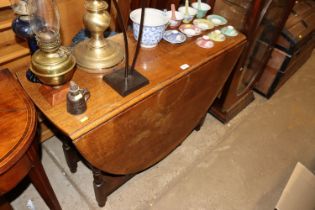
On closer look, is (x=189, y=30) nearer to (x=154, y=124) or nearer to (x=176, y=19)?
(x=176, y=19)

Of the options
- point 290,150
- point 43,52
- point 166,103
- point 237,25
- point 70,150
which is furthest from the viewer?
point 290,150

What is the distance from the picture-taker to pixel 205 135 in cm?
193

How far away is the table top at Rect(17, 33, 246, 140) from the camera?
0.92m

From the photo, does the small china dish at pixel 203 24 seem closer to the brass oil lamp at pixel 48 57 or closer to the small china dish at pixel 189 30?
the small china dish at pixel 189 30

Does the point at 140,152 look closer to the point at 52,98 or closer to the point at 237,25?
the point at 52,98

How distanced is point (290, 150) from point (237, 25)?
0.99 metres

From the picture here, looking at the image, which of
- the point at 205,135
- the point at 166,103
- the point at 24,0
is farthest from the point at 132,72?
the point at 205,135

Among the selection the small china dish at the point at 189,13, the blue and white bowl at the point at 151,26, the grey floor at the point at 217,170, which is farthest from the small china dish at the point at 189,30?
the grey floor at the point at 217,170

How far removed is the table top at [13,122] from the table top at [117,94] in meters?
0.04

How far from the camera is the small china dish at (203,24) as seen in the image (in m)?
1.46

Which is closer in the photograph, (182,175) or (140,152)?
(140,152)

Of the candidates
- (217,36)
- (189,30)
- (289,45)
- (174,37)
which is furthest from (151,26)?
(289,45)

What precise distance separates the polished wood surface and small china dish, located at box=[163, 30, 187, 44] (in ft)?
0.09

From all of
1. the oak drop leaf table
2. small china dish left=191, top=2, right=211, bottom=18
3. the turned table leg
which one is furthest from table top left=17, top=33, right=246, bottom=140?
the turned table leg
